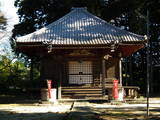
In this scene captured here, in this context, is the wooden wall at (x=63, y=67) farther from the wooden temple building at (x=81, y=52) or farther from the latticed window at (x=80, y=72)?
the latticed window at (x=80, y=72)

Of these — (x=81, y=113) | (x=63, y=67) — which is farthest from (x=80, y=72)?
(x=81, y=113)

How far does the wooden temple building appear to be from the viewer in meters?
17.8

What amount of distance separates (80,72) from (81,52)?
1.51 meters

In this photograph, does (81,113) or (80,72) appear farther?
(80,72)

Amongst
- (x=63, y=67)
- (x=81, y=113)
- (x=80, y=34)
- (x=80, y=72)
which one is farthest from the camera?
(x=80, y=72)

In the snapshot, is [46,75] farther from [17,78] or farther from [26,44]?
[17,78]

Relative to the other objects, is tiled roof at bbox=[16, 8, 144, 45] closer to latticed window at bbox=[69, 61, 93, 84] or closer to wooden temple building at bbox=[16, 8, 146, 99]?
wooden temple building at bbox=[16, 8, 146, 99]

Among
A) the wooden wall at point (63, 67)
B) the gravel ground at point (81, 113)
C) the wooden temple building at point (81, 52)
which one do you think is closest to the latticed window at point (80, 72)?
the wooden temple building at point (81, 52)

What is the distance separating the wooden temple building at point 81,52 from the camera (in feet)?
58.4

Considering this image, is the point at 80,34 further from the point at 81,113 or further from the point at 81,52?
the point at 81,113

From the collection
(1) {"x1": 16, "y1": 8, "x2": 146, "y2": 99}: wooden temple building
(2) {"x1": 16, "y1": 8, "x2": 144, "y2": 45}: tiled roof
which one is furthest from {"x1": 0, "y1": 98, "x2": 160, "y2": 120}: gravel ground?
(2) {"x1": 16, "y1": 8, "x2": 144, "y2": 45}: tiled roof

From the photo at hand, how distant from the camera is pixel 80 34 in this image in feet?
62.6

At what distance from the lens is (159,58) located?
33219 millimetres

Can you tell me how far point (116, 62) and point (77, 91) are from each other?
3532 millimetres
